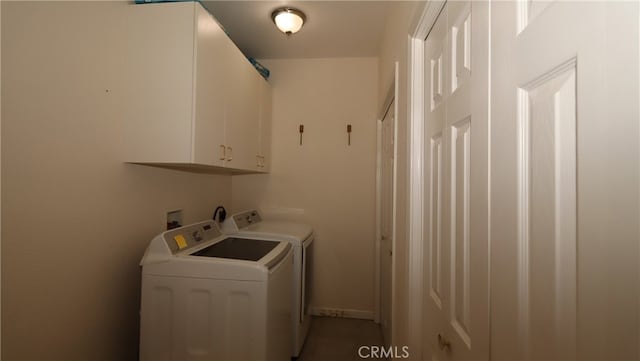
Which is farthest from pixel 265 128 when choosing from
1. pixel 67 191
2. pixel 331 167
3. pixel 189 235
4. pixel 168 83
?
pixel 67 191

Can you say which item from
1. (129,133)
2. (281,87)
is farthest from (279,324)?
(281,87)

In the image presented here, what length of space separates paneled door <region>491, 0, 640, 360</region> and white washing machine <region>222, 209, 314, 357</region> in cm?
149

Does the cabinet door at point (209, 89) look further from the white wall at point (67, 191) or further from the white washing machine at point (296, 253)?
the white washing machine at point (296, 253)

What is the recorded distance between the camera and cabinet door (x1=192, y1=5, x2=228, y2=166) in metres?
1.39

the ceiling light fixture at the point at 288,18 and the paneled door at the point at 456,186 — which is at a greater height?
the ceiling light fixture at the point at 288,18

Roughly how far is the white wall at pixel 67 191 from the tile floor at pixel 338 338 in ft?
4.02

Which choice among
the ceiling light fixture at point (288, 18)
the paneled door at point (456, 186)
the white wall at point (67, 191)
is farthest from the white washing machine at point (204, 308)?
the ceiling light fixture at point (288, 18)

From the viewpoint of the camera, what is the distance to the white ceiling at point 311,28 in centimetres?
186

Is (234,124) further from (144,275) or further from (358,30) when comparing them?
(358,30)

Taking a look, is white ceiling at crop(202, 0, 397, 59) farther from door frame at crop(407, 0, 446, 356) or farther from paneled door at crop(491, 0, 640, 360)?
paneled door at crop(491, 0, 640, 360)

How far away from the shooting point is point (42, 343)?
3.59 ft

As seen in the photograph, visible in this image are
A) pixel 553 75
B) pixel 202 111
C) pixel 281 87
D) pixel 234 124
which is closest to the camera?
pixel 553 75

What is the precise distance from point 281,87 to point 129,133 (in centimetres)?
156

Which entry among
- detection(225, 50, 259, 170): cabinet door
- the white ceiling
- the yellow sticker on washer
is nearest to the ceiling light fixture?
the white ceiling
